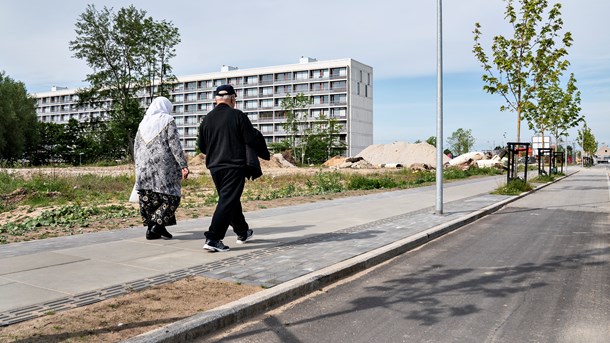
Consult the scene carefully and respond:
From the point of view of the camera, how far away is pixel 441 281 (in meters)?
5.44

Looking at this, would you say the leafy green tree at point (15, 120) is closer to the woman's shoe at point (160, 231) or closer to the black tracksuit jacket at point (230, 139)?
the woman's shoe at point (160, 231)

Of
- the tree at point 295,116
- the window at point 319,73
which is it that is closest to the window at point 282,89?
the window at point 319,73

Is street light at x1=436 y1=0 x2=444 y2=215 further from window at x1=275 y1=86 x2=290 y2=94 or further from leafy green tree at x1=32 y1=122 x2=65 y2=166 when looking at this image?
window at x1=275 y1=86 x2=290 y2=94

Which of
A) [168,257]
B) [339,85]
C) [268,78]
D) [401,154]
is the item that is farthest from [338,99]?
[168,257]

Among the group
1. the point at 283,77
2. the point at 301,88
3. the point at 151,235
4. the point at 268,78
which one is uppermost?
the point at 268,78

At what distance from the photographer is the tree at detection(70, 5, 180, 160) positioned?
153 ft

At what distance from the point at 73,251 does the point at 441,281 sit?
4443 mm

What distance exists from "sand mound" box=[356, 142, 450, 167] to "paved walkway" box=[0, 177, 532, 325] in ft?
146

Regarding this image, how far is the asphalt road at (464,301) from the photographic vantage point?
3.87 m

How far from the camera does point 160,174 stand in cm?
682

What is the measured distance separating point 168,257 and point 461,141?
372 ft

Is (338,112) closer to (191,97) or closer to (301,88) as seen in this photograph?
(301,88)

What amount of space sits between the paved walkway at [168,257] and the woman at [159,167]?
19.4 inches

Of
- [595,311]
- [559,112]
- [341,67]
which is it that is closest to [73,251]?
[595,311]
